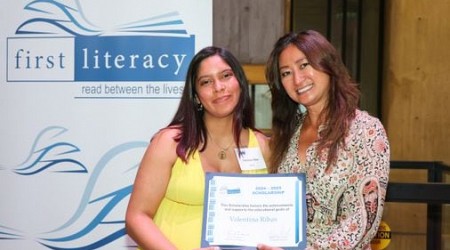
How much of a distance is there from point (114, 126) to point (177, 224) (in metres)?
1.05

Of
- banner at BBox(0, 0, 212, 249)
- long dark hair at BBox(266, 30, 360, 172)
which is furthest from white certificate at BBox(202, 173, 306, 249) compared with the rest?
banner at BBox(0, 0, 212, 249)

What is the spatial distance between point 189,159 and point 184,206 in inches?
6.7

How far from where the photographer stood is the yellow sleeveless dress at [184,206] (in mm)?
1776

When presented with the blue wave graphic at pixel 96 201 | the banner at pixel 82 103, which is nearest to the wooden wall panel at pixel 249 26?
the banner at pixel 82 103

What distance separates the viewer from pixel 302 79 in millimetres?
1625

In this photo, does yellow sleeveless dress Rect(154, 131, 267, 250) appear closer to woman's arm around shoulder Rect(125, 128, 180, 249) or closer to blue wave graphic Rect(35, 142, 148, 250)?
woman's arm around shoulder Rect(125, 128, 180, 249)

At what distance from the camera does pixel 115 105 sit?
8.90 ft

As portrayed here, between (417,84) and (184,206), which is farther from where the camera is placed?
(417,84)

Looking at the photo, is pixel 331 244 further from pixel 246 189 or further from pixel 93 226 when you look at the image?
pixel 93 226

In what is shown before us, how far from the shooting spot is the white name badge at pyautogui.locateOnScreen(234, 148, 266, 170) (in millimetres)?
1833

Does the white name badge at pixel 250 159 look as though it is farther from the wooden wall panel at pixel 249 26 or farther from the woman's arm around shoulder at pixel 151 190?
the wooden wall panel at pixel 249 26

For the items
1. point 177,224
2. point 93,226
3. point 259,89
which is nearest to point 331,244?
point 177,224

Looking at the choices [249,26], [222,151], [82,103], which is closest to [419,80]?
[249,26]

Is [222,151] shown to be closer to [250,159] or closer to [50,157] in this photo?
[250,159]
